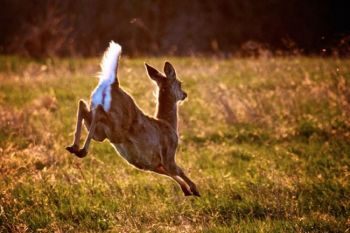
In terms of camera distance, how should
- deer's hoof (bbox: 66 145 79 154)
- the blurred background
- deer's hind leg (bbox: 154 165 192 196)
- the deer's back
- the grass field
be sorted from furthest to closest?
the blurred background < the grass field < deer's hind leg (bbox: 154 165 192 196) < the deer's back < deer's hoof (bbox: 66 145 79 154)

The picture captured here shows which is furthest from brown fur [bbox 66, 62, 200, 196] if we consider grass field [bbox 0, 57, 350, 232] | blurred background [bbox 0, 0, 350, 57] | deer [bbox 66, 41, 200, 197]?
blurred background [bbox 0, 0, 350, 57]

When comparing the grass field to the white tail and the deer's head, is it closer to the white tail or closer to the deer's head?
the deer's head

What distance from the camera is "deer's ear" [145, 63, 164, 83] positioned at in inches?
275

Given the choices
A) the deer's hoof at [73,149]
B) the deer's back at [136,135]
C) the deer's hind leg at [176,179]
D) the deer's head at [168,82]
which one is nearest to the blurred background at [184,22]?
the deer's head at [168,82]

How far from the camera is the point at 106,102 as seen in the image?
5793 millimetres

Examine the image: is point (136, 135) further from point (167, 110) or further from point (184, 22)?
point (184, 22)

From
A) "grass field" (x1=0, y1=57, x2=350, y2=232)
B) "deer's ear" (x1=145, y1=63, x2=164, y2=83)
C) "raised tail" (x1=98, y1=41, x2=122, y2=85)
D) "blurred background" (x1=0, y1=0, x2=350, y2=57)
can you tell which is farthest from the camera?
"blurred background" (x1=0, y1=0, x2=350, y2=57)

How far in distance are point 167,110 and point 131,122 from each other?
1077mm

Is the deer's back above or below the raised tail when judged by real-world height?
below

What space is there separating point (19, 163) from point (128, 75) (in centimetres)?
720

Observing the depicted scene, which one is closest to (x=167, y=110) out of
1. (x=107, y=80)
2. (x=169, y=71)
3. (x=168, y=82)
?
(x=168, y=82)

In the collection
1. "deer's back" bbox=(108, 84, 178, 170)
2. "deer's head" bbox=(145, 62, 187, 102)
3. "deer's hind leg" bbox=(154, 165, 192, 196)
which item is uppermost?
"deer's head" bbox=(145, 62, 187, 102)

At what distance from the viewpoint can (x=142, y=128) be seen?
6.27m

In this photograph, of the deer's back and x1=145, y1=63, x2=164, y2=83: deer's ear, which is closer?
the deer's back
